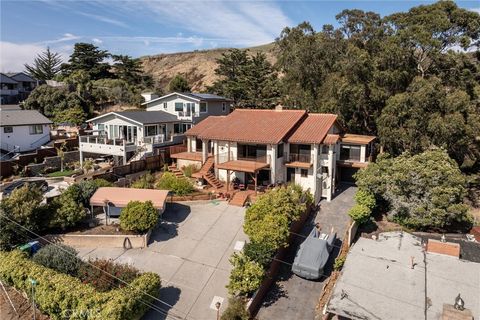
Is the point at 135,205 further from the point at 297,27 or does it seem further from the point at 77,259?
the point at 297,27

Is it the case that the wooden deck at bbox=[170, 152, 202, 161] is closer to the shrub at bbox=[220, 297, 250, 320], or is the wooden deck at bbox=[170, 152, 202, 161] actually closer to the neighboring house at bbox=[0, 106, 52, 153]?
the neighboring house at bbox=[0, 106, 52, 153]

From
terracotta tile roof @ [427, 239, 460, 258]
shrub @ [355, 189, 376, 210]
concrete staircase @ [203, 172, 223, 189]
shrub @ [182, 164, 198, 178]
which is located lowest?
terracotta tile roof @ [427, 239, 460, 258]

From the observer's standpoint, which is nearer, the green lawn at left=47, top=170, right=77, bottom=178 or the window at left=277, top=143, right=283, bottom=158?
the window at left=277, top=143, right=283, bottom=158

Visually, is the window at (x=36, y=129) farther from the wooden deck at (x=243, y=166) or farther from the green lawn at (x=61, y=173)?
the wooden deck at (x=243, y=166)

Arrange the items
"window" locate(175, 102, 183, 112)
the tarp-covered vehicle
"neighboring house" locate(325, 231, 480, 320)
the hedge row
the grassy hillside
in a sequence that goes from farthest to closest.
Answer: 1. the grassy hillside
2. "window" locate(175, 102, 183, 112)
3. the tarp-covered vehicle
4. the hedge row
5. "neighboring house" locate(325, 231, 480, 320)

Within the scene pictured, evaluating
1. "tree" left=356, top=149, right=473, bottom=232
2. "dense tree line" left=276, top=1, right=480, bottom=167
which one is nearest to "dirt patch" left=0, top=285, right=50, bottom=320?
"tree" left=356, top=149, right=473, bottom=232

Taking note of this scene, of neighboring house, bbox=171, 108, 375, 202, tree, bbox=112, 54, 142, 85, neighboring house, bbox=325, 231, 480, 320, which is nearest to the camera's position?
neighboring house, bbox=325, 231, 480, 320
